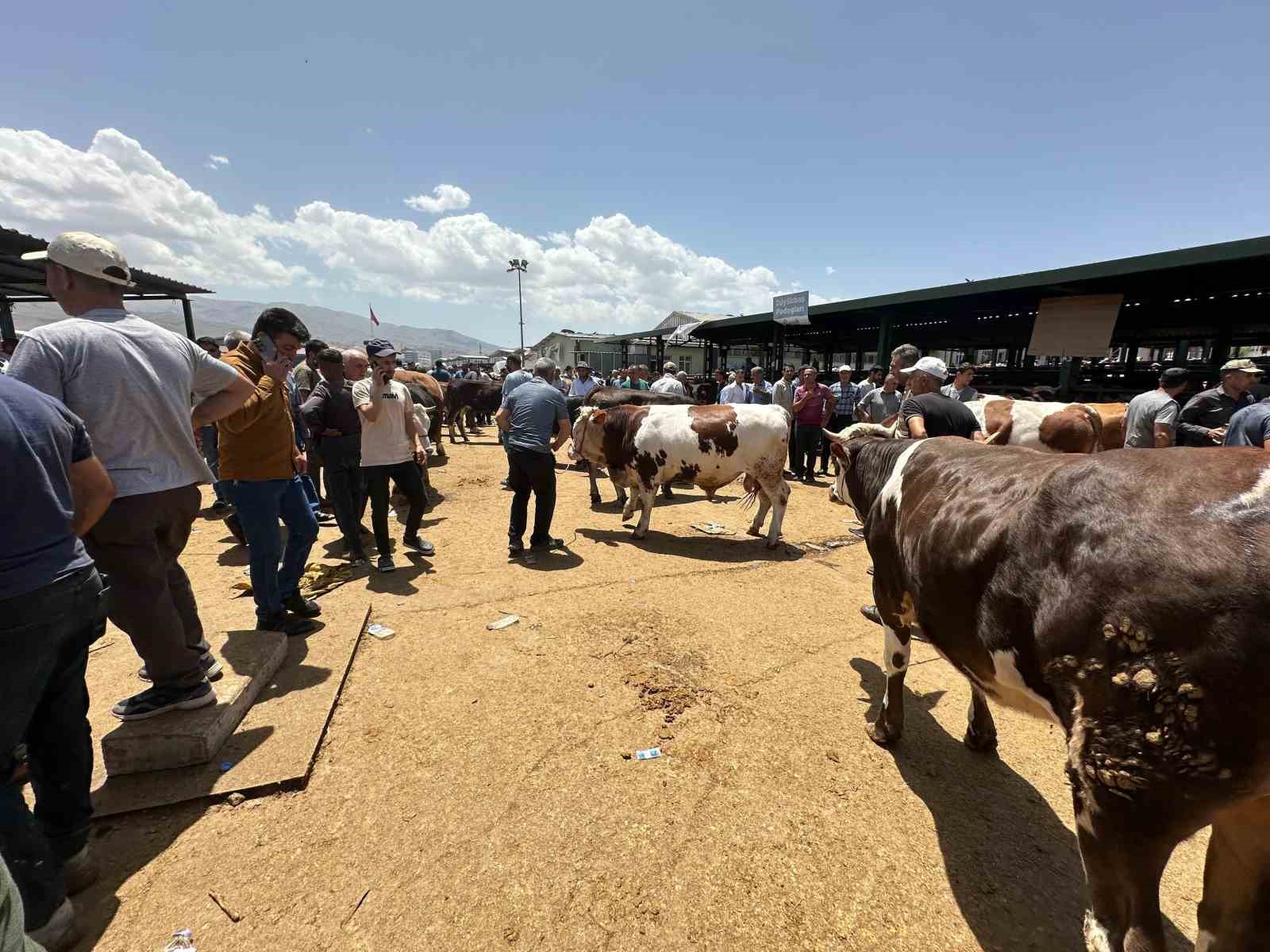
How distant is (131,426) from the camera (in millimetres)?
2303

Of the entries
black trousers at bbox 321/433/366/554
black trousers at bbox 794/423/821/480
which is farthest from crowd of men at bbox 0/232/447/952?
black trousers at bbox 794/423/821/480

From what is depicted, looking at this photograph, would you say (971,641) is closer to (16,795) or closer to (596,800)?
(596,800)

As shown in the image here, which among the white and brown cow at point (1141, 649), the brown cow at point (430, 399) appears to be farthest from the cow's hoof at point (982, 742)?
the brown cow at point (430, 399)

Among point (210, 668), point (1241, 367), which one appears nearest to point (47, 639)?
point (210, 668)

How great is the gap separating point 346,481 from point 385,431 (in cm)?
84

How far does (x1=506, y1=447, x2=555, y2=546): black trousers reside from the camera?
5664mm

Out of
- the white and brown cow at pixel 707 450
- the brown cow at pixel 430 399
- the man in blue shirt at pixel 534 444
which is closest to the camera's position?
the man in blue shirt at pixel 534 444

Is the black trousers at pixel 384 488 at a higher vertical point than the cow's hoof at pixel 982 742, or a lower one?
higher

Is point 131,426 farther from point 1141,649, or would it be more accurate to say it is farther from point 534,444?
point 1141,649

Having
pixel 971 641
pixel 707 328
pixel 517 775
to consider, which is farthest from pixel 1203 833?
pixel 707 328

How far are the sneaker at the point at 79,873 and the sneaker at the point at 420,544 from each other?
12.8ft

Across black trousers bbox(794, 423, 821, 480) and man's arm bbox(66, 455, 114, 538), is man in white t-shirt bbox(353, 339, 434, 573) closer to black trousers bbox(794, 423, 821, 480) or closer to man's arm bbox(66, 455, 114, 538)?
man's arm bbox(66, 455, 114, 538)

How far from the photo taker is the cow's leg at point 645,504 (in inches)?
259

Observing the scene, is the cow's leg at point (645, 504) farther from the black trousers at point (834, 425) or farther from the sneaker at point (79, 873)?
the sneaker at point (79, 873)
